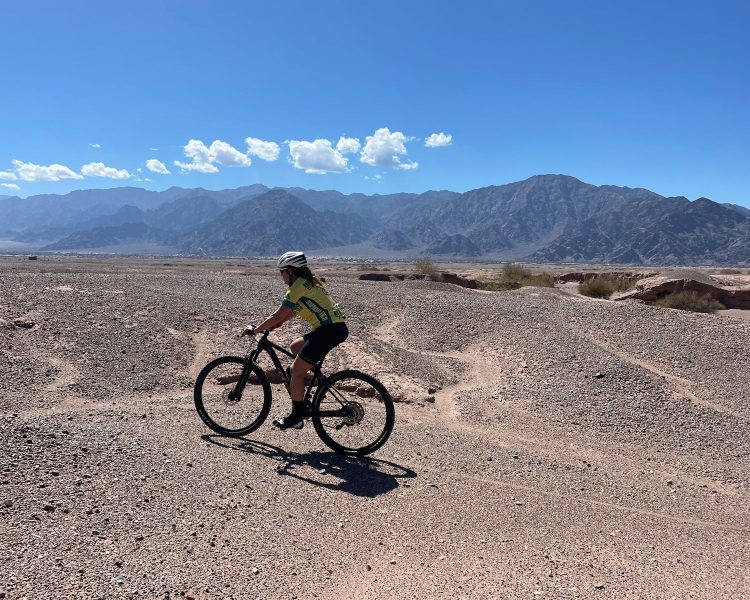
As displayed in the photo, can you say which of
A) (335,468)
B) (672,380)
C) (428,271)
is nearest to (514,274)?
(428,271)

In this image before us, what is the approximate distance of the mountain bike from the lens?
22.5ft

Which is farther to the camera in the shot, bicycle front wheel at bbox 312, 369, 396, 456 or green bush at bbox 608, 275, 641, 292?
green bush at bbox 608, 275, 641, 292

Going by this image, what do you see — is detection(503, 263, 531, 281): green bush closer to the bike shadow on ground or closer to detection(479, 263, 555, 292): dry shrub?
detection(479, 263, 555, 292): dry shrub

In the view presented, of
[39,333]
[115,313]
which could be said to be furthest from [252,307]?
[39,333]

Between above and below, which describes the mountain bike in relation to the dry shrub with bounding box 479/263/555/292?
below

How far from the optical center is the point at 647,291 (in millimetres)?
27922

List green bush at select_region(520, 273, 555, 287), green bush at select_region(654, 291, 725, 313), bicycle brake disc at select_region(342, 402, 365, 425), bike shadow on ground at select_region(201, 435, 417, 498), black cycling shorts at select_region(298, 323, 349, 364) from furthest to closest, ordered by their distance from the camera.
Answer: green bush at select_region(520, 273, 555, 287) → green bush at select_region(654, 291, 725, 313) → bicycle brake disc at select_region(342, 402, 365, 425) → black cycling shorts at select_region(298, 323, 349, 364) → bike shadow on ground at select_region(201, 435, 417, 498)

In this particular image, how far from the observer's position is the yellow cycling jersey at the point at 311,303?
6.63 metres

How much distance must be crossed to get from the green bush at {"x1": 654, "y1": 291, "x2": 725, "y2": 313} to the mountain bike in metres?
22.1

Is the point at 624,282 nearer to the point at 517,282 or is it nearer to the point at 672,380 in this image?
the point at 517,282

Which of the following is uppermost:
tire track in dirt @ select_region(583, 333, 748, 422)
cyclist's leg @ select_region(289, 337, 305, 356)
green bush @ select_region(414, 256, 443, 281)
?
green bush @ select_region(414, 256, 443, 281)

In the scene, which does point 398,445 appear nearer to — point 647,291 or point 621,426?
point 621,426

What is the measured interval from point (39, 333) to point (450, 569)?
31.5ft

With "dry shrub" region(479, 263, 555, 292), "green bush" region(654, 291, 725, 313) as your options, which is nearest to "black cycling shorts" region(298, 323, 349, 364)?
"green bush" region(654, 291, 725, 313)
